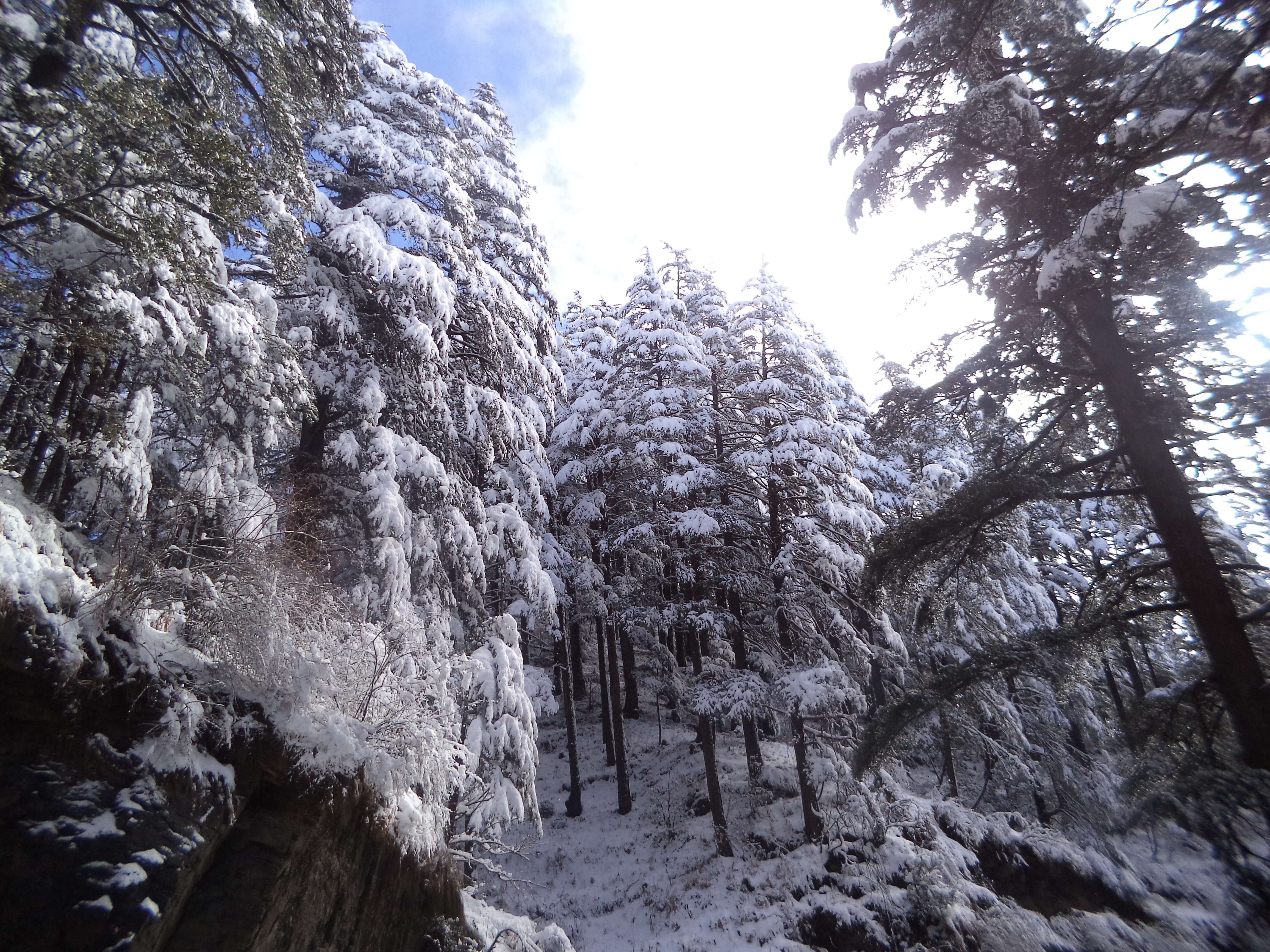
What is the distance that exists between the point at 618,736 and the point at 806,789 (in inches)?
255

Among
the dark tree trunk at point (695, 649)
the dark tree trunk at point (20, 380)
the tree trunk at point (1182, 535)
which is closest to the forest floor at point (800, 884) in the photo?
the tree trunk at point (1182, 535)

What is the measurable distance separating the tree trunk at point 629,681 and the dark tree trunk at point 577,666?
2703 mm

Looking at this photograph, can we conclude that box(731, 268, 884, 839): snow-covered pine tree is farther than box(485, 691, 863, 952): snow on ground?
Yes

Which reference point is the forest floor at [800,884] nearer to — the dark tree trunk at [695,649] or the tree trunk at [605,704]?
the tree trunk at [605,704]

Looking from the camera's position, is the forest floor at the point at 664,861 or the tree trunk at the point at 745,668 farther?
the tree trunk at the point at 745,668

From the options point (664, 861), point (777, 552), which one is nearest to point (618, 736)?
point (664, 861)

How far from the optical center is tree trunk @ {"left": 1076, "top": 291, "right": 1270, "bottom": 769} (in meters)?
4.79

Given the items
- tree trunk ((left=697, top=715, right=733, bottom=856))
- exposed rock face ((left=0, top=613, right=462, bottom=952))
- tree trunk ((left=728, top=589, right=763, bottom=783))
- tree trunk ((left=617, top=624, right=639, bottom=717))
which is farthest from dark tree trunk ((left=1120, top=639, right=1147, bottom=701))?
tree trunk ((left=617, top=624, right=639, bottom=717))

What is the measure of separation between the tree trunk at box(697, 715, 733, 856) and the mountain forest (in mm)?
295

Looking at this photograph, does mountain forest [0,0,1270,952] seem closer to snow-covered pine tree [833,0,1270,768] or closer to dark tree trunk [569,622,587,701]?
snow-covered pine tree [833,0,1270,768]

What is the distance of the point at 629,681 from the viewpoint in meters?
24.9

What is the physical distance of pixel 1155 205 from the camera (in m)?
4.76

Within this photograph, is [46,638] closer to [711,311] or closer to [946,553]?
[946,553]

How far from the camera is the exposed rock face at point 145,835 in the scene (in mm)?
3256
